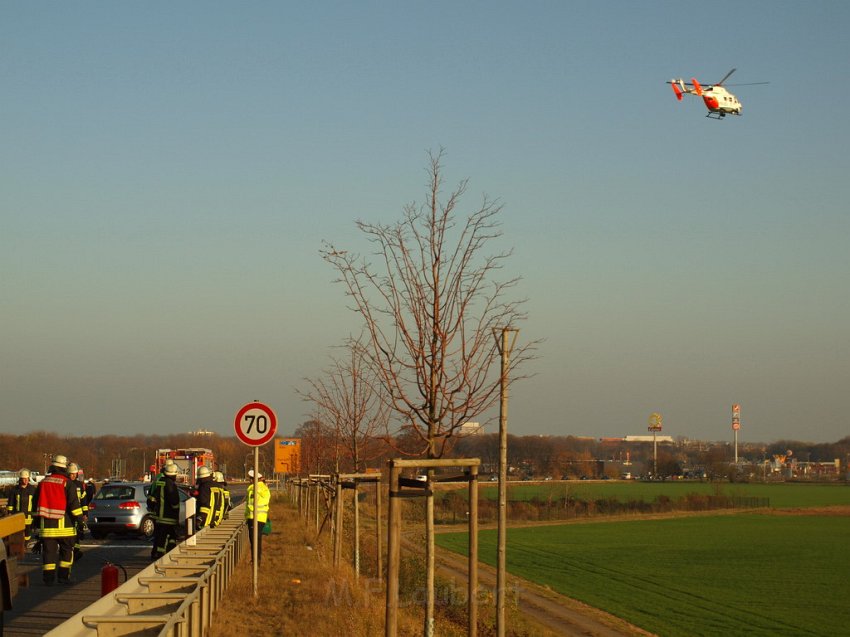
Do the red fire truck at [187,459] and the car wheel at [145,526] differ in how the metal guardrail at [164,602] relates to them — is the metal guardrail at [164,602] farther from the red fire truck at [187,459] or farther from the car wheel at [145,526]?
the red fire truck at [187,459]

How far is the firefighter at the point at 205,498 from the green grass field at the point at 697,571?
10.9 metres

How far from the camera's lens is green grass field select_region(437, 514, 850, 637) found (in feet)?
95.6

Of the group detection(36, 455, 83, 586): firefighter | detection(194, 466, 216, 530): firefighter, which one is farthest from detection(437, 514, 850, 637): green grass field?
detection(36, 455, 83, 586): firefighter

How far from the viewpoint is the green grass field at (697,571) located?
95.6 feet

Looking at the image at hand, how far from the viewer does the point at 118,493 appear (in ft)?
96.2

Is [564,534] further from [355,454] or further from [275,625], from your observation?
[275,625]

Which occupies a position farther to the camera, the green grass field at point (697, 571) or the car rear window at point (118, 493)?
the car rear window at point (118, 493)

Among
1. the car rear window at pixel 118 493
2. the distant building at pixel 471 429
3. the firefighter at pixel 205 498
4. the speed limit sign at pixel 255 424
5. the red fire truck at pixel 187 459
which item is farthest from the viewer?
the red fire truck at pixel 187 459

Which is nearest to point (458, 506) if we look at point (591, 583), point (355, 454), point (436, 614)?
point (591, 583)

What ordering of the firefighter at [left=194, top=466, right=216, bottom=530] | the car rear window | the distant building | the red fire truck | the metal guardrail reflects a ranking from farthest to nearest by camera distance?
the red fire truck, the car rear window, the firefighter at [left=194, top=466, right=216, bottom=530], the distant building, the metal guardrail

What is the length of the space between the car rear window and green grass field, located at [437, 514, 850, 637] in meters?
12.6

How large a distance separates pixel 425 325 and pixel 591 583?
2651cm

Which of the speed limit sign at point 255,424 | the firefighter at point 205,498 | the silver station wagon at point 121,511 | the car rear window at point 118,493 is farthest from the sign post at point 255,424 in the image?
the car rear window at point 118,493

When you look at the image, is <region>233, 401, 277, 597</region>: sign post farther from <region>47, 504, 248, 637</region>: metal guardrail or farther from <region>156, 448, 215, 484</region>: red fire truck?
<region>156, 448, 215, 484</region>: red fire truck
